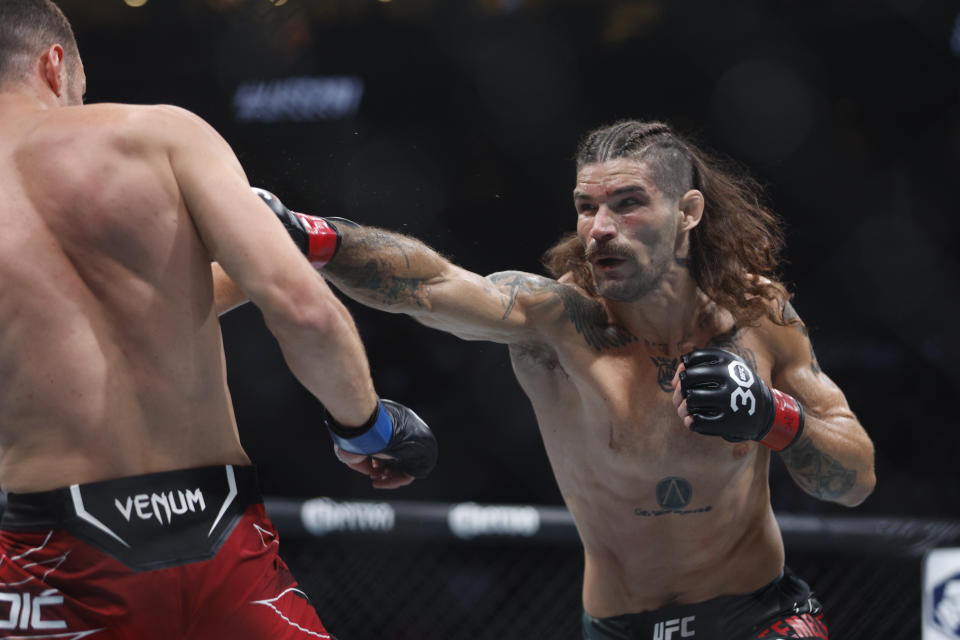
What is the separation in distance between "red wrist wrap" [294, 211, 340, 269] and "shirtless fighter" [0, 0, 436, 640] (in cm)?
41

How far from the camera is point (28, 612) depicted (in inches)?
48.1

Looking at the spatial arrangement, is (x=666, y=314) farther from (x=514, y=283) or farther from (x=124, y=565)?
(x=124, y=565)

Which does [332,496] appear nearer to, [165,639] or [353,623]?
[353,623]

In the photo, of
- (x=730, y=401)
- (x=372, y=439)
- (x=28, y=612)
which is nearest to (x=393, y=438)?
(x=372, y=439)

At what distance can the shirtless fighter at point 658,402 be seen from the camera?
1.96 m

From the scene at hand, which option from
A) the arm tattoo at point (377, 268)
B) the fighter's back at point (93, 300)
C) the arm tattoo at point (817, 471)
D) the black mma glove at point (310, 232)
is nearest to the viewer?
the fighter's back at point (93, 300)

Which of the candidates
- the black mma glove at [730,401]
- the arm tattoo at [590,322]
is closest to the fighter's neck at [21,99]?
the arm tattoo at [590,322]

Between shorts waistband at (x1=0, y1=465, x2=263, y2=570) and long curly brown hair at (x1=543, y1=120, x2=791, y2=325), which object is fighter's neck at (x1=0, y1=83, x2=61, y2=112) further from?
long curly brown hair at (x1=543, y1=120, x2=791, y2=325)

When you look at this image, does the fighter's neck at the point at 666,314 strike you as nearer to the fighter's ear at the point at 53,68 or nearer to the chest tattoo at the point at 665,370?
the chest tattoo at the point at 665,370

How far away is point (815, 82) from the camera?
4.15m

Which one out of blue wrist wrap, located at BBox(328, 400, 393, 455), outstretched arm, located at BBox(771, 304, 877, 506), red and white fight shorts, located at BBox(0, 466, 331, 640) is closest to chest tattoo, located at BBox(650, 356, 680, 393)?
outstretched arm, located at BBox(771, 304, 877, 506)

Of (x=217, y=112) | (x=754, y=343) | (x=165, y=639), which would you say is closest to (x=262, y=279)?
(x=165, y=639)

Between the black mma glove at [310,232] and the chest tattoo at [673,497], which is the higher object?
the black mma glove at [310,232]

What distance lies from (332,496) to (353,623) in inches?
39.5
